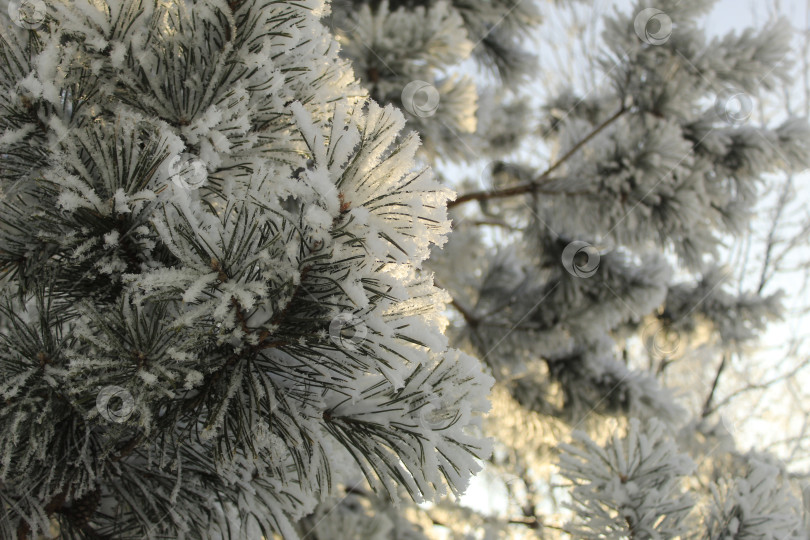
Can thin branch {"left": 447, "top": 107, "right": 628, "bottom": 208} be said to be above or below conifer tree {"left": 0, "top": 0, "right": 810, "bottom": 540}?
above

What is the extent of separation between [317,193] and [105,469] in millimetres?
795

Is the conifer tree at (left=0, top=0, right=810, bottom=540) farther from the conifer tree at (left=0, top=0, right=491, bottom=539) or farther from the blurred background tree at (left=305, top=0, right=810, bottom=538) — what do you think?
the blurred background tree at (left=305, top=0, right=810, bottom=538)

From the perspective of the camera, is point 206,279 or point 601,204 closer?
point 206,279

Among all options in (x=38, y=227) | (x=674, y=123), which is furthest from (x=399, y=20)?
(x=38, y=227)

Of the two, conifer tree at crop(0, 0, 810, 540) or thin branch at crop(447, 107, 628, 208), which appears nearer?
conifer tree at crop(0, 0, 810, 540)

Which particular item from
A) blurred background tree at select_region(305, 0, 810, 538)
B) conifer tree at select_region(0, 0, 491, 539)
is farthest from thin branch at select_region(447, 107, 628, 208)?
conifer tree at select_region(0, 0, 491, 539)

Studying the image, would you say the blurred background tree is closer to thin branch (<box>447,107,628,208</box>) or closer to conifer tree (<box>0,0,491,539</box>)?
thin branch (<box>447,107,628,208</box>)

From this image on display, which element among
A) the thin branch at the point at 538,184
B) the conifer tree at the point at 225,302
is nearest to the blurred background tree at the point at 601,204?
the thin branch at the point at 538,184

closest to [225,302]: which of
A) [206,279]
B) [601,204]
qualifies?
[206,279]

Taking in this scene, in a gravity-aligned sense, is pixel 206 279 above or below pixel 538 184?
below

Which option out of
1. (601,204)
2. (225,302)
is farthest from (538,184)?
(225,302)

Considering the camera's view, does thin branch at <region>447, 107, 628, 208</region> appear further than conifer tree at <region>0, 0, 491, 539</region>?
Yes

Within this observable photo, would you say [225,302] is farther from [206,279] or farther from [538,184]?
[538,184]

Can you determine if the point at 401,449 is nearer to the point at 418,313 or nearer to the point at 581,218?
the point at 418,313
